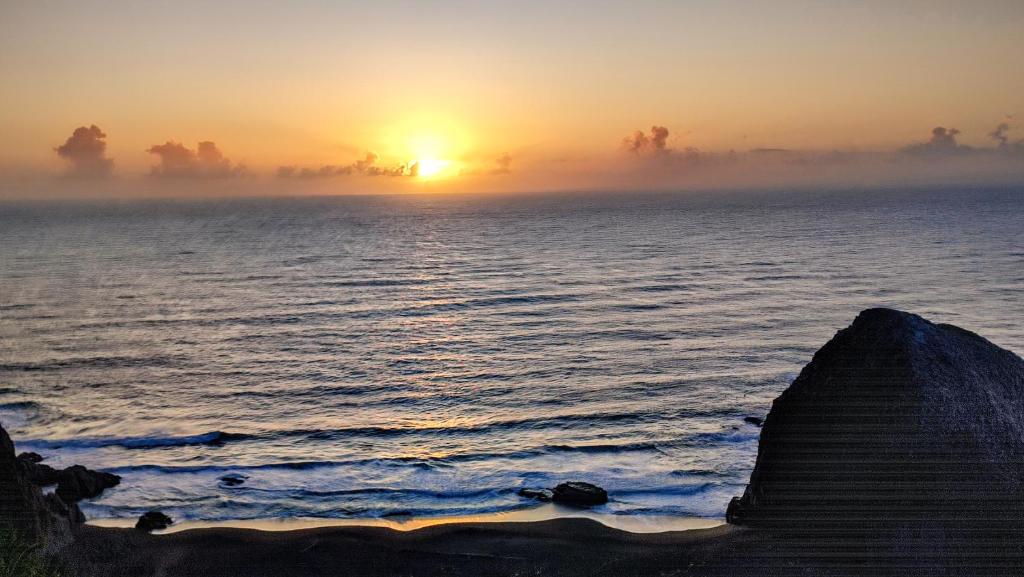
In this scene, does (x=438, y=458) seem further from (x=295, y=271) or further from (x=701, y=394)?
(x=295, y=271)

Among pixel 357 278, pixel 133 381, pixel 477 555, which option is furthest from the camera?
pixel 357 278

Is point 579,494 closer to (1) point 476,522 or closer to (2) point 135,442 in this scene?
(1) point 476,522

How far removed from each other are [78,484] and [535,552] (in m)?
13.9

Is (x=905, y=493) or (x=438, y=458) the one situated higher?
(x=905, y=493)

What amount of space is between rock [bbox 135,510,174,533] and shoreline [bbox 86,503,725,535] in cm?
20

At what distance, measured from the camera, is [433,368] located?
122ft

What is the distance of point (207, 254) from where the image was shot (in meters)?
99.8

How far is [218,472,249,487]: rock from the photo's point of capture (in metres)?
23.0

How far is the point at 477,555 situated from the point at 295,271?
6340cm

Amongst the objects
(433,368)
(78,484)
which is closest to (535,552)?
(78,484)

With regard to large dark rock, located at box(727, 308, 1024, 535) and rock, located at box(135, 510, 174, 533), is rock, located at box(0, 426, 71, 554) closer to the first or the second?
rock, located at box(135, 510, 174, 533)

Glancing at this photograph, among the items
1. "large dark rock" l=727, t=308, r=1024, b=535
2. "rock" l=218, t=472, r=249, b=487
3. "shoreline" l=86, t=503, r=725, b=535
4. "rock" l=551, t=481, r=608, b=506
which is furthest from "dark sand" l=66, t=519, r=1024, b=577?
"rock" l=218, t=472, r=249, b=487

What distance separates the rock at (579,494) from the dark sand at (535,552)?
1.69 metres

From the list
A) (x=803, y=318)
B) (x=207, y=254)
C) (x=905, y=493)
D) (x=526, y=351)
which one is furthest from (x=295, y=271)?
(x=905, y=493)
